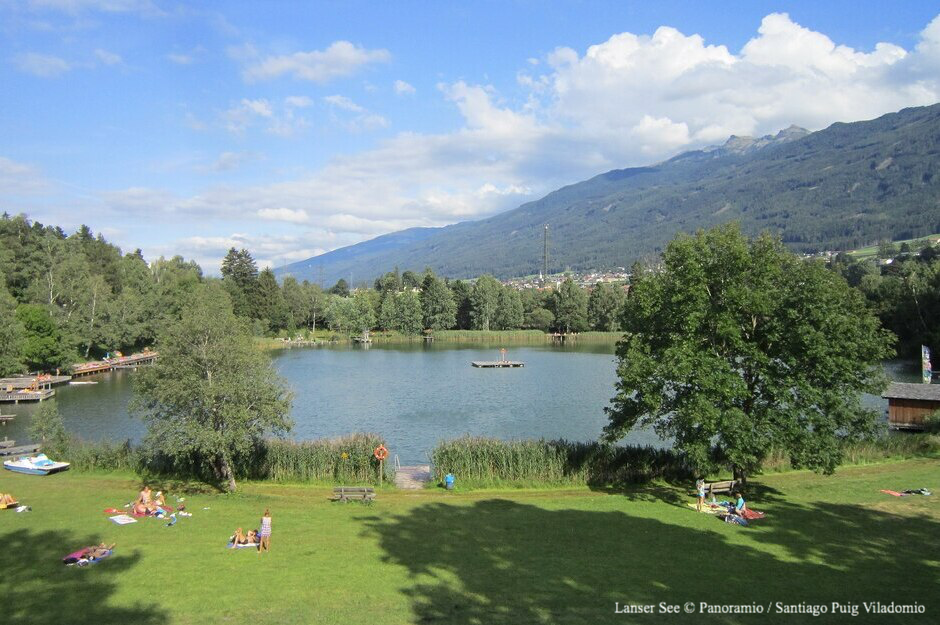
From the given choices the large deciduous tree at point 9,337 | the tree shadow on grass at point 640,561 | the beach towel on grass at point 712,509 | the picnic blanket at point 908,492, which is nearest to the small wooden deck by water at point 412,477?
the tree shadow on grass at point 640,561

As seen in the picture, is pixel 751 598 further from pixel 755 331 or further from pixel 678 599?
pixel 755 331

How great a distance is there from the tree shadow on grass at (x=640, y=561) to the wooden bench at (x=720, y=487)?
1.96 metres

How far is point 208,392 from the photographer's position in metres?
23.7

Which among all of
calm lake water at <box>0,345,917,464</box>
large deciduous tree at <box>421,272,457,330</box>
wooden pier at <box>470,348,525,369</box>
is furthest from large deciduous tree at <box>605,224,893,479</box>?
large deciduous tree at <box>421,272,457,330</box>

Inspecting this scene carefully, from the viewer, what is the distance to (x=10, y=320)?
58.8 m

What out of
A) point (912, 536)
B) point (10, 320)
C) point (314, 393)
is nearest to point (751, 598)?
point (912, 536)

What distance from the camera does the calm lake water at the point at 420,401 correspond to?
42.0 m

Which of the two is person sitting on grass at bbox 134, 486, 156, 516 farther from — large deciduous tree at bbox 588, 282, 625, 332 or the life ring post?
large deciduous tree at bbox 588, 282, 625, 332

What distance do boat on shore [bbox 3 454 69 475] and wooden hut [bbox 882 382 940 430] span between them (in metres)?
46.0

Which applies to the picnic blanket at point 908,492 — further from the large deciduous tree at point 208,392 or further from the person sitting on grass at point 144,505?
the person sitting on grass at point 144,505

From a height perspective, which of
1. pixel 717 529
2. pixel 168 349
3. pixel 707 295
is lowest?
pixel 717 529

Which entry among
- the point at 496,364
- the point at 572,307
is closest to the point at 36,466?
the point at 496,364

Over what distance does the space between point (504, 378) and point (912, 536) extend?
5190 centimetres

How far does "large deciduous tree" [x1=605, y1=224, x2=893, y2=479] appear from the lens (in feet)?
70.7
